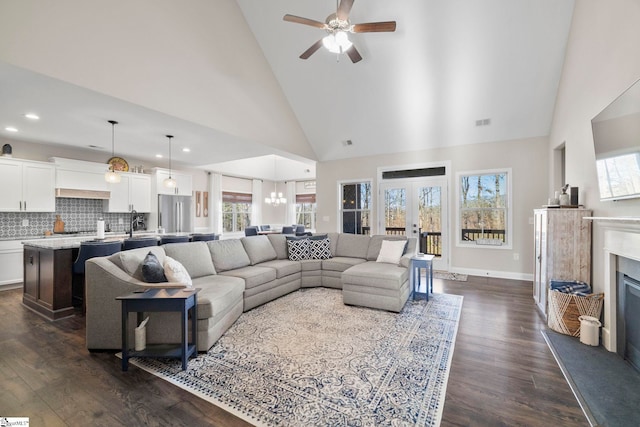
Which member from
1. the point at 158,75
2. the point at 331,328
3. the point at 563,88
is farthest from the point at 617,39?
the point at 158,75

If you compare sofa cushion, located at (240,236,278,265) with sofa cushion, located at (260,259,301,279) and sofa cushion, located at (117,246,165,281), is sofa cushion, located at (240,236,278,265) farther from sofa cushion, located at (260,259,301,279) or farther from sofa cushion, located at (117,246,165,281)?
sofa cushion, located at (117,246,165,281)

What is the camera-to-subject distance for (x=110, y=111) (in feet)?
12.1

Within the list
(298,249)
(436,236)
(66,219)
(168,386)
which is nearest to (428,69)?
(436,236)

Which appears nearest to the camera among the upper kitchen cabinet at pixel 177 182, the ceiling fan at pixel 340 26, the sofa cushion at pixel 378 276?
the ceiling fan at pixel 340 26

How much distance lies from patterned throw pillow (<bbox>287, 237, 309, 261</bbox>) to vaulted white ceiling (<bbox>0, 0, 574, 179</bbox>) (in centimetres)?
199

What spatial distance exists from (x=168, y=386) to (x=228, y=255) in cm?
203

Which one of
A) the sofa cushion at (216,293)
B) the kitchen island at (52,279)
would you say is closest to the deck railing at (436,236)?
the sofa cushion at (216,293)

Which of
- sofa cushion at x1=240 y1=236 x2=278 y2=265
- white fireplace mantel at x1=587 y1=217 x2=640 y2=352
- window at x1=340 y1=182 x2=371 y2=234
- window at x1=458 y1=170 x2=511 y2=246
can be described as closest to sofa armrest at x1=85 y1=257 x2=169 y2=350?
sofa cushion at x1=240 y1=236 x2=278 y2=265

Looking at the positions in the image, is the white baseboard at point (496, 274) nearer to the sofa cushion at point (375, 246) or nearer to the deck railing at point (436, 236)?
the deck railing at point (436, 236)

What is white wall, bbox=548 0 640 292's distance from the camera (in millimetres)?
2438

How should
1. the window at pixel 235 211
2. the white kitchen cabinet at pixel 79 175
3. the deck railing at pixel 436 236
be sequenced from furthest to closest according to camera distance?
the window at pixel 235 211 → the deck railing at pixel 436 236 → the white kitchen cabinet at pixel 79 175

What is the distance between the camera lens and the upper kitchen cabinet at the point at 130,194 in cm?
628

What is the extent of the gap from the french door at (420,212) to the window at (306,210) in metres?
4.26

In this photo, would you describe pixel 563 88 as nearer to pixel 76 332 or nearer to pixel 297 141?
pixel 297 141
